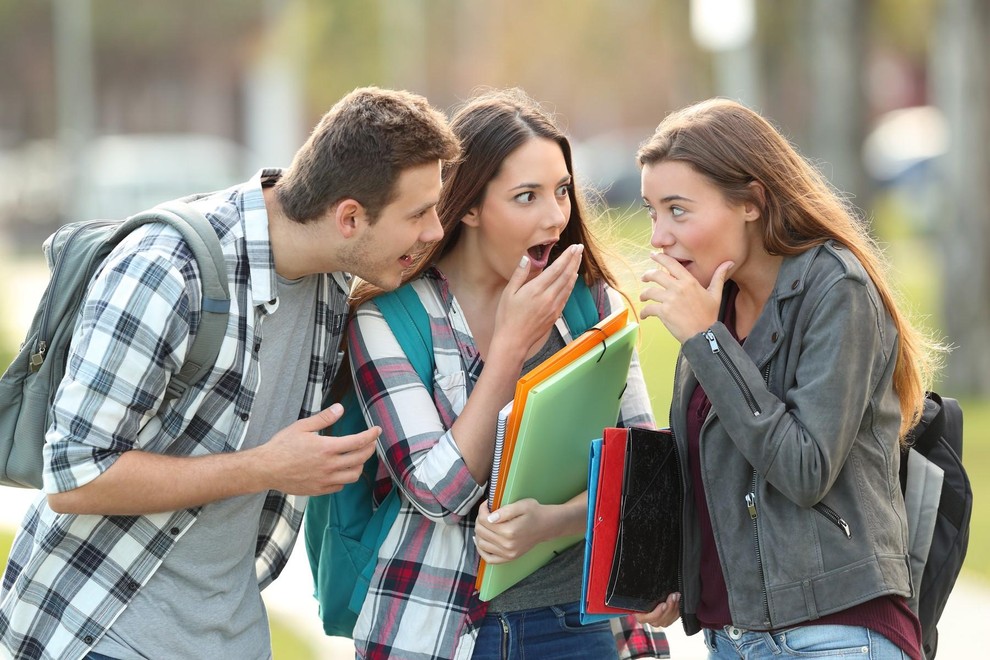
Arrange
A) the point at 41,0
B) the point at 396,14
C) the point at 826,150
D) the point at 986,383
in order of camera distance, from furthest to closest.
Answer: the point at 396,14 → the point at 41,0 → the point at 826,150 → the point at 986,383

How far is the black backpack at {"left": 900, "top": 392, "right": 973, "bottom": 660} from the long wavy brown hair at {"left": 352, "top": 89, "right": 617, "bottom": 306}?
3.68ft

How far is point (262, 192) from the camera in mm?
3020

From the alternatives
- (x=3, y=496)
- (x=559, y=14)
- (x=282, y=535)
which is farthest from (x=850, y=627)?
(x=559, y=14)

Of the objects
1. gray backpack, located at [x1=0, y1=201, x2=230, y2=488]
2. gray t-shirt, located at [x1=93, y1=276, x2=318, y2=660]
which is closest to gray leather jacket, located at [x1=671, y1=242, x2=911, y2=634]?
gray t-shirt, located at [x1=93, y1=276, x2=318, y2=660]

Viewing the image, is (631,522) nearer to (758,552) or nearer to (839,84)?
(758,552)

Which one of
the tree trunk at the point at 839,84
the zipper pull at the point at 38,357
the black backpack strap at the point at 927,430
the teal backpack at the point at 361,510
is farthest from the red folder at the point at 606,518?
the tree trunk at the point at 839,84

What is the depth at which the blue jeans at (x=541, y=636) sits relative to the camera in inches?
123

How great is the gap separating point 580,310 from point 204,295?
1.03 metres

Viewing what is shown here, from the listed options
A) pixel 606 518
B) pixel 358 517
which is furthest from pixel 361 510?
pixel 606 518

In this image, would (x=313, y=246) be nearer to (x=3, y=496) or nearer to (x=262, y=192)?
(x=262, y=192)

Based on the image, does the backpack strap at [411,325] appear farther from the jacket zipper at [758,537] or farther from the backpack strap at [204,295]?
the jacket zipper at [758,537]

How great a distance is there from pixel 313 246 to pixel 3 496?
6.28 metres

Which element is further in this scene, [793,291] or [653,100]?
[653,100]

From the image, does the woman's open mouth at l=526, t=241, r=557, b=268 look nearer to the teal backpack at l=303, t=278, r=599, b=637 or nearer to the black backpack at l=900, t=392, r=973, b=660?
the teal backpack at l=303, t=278, r=599, b=637
